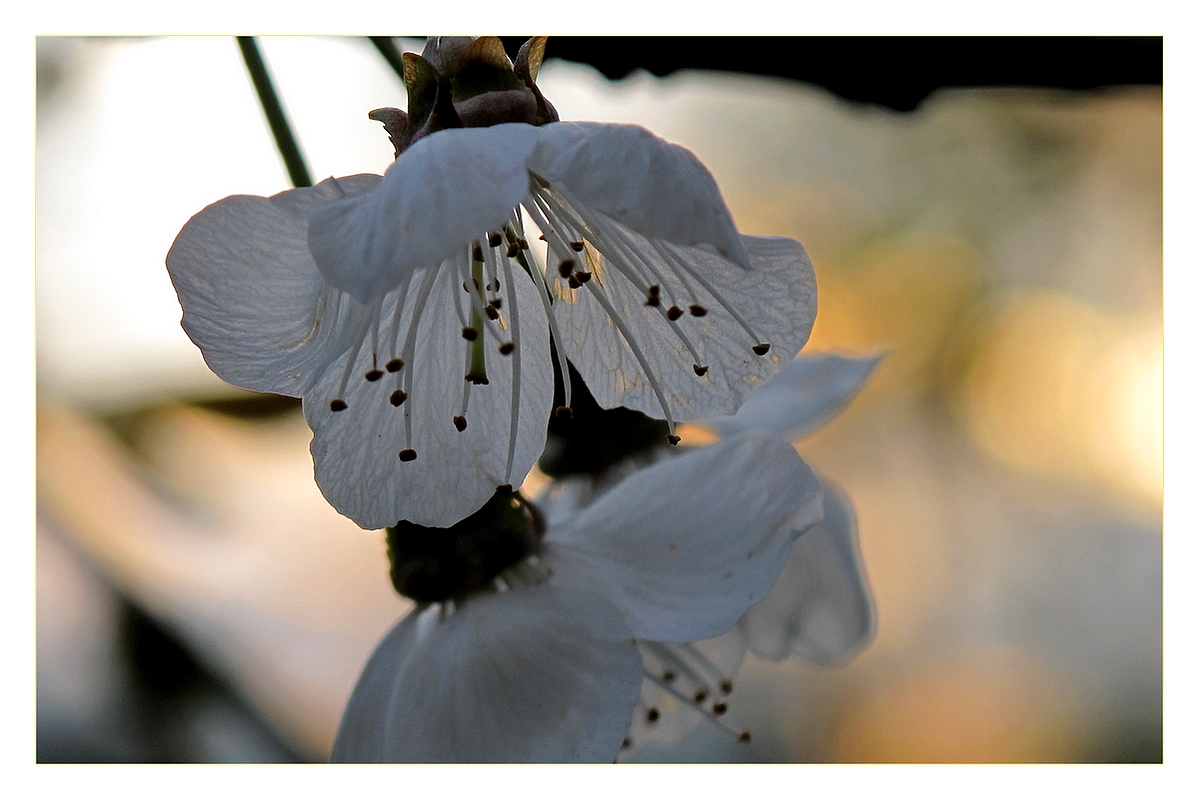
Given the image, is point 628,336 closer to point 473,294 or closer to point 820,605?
point 473,294

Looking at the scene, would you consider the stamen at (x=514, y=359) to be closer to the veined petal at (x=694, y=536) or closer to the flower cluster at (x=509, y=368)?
the flower cluster at (x=509, y=368)

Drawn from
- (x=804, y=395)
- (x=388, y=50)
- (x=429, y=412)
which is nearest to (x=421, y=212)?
(x=429, y=412)

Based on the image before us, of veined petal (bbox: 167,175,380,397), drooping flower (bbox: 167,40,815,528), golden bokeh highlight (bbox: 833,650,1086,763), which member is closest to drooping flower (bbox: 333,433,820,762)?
drooping flower (bbox: 167,40,815,528)

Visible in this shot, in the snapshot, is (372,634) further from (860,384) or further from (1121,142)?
(1121,142)

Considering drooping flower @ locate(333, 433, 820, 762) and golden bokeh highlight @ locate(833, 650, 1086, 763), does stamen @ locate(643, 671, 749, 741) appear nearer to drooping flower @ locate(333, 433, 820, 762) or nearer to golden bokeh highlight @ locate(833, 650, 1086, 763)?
drooping flower @ locate(333, 433, 820, 762)

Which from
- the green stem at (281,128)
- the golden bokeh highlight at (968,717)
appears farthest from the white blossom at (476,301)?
the golden bokeh highlight at (968,717)
